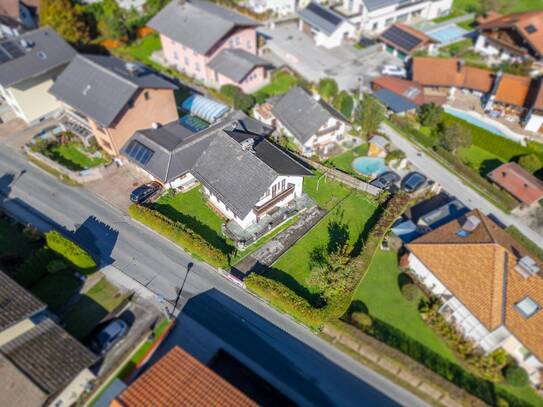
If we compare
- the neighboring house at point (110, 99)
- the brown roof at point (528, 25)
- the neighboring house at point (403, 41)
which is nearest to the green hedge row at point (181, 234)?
the neighboring house at point (110, 99)

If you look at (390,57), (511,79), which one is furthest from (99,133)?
(511,79)

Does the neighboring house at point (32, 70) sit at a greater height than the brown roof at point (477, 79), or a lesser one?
greater

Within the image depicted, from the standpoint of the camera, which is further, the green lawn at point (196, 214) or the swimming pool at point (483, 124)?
the swimming pool at point (483, 124)

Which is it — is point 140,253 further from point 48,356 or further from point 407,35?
point 407,35

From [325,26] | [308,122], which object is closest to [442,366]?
[308,122]

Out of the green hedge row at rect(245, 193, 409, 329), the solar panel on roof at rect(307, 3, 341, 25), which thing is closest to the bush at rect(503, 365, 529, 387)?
the green hedge row at rect(245, 193, 409, 329)

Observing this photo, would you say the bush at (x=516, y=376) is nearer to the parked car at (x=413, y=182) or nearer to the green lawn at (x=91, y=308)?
the parked car at (x=413, y=182)
